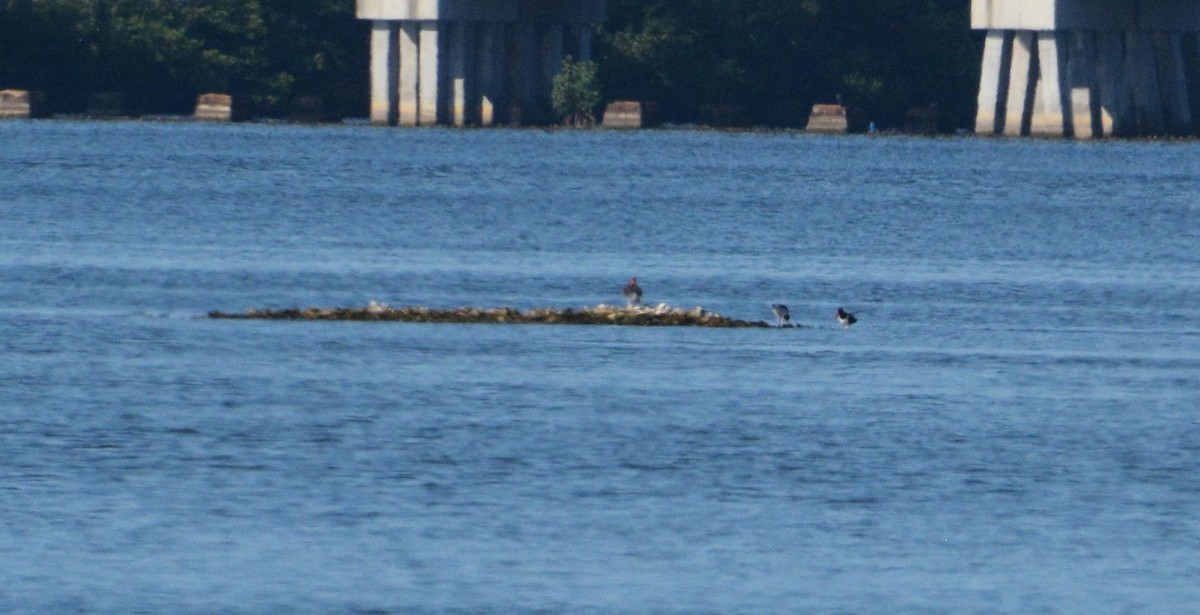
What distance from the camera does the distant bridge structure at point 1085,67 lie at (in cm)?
15812

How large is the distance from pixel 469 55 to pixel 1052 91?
3583 centimetres

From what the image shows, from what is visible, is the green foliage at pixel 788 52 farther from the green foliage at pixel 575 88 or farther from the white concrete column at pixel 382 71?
the white concrete column at pixel 382 71

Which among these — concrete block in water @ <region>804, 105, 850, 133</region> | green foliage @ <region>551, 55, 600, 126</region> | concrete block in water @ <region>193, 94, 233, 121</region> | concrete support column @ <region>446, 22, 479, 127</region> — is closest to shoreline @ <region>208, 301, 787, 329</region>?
concrete support column @ <region>446, 22, 479, 127</region>

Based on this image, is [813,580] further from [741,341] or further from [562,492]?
[741,341]

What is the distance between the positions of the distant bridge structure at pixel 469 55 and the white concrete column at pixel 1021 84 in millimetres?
25863

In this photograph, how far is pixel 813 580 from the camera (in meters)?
28.8

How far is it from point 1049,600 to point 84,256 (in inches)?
2006

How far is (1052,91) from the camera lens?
16312cm

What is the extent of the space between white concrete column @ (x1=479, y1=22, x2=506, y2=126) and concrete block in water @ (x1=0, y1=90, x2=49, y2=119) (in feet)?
98.5

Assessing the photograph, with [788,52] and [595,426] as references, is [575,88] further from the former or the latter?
[595,426]

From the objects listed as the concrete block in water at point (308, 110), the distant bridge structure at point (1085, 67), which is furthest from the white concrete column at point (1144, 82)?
the concrete block in water at point (308, 110)

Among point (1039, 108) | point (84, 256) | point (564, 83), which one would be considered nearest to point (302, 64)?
point (564, 83)

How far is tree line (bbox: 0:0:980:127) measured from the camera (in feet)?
614

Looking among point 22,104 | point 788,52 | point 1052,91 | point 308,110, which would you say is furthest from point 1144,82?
point 22,104
